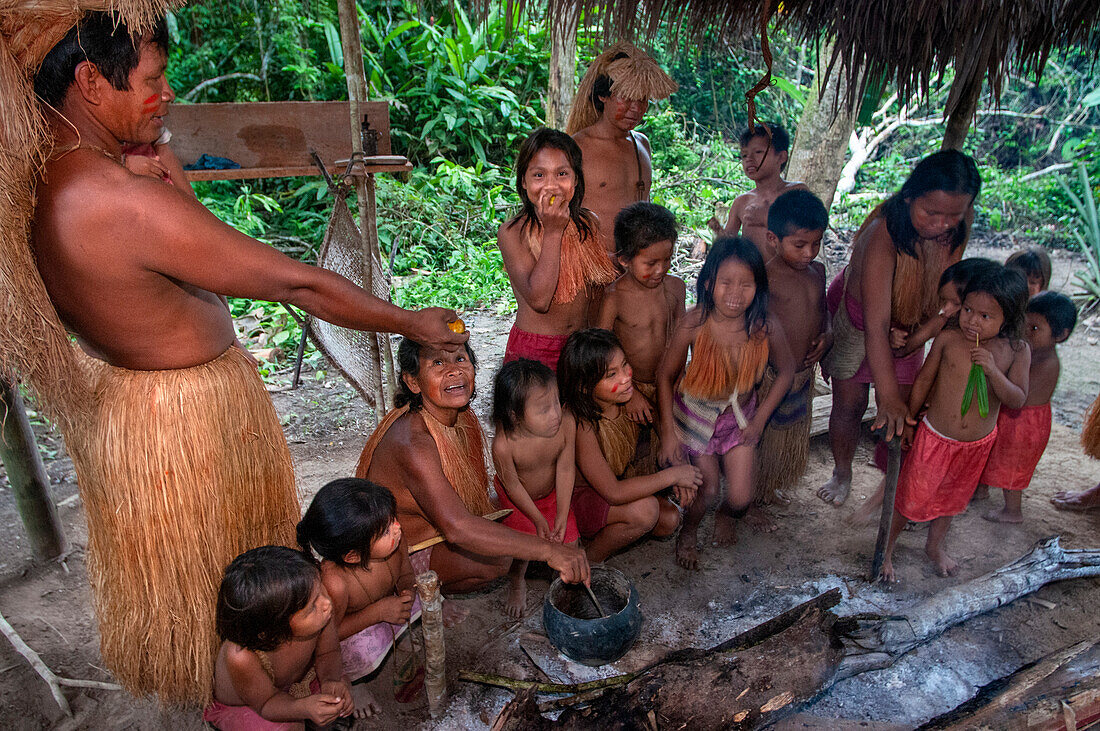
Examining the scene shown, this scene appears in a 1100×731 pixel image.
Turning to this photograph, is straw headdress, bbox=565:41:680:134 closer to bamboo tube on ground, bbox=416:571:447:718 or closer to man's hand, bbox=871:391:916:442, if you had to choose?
man's hand, bbox=871:391:916:442

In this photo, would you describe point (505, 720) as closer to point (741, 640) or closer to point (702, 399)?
point (741, 640)

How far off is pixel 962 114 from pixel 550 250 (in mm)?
1841

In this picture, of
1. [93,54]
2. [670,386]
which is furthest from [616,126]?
[93,54]

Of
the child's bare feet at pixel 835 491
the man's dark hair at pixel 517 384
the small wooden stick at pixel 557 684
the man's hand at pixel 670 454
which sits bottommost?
the child's bare feet at pixel 835 491

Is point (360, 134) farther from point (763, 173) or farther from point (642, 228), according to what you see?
point (763, 173)

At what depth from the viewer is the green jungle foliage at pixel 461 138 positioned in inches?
260

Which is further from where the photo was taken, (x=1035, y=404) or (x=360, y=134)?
(x=360, y=134)

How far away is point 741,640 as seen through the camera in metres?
1.92

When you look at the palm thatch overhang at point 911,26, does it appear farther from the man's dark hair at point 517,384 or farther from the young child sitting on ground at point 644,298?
the man's dark hair at point 517,384

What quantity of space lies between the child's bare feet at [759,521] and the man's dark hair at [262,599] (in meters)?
1.93

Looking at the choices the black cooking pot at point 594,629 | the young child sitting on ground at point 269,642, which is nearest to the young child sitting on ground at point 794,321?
the black cooking pot at point 594,629

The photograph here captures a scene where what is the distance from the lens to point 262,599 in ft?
5.45

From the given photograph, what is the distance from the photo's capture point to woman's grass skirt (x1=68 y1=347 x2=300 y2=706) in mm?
1791

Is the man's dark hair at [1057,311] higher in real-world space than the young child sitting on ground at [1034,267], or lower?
lower
